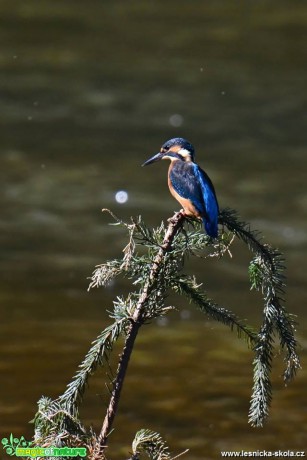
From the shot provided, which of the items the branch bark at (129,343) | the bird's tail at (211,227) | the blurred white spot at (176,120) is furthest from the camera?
the blurred white spot at (176,120)

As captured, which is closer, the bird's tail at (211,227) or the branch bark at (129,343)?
the branch bark at (129,343)

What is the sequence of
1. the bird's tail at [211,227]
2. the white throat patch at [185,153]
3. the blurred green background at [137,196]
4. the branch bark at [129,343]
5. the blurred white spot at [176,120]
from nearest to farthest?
the branch bark at [129,343], the bird's tail at [211,227], the white throat patch at [185,153], the blurred green background at [137,196], the blurred white spot at [176,120]

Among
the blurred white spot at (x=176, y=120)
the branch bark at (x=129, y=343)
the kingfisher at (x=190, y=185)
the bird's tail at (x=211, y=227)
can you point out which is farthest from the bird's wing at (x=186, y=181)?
the blurred white spot at (x=176, y=120)

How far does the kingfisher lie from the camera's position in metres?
1.40

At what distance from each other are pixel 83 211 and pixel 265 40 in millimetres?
1840

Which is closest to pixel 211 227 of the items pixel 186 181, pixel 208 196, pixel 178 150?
pixel 208 196

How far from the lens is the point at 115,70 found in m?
5.84

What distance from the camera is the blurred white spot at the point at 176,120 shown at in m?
5.41

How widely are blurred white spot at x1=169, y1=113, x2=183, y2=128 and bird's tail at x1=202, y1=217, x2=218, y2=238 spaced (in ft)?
13.3

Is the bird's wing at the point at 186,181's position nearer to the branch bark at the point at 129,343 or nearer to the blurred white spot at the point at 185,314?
the branch bark at the point at 129,343

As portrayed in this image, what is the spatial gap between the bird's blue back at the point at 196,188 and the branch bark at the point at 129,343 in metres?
0.13

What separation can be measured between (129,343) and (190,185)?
542 mm

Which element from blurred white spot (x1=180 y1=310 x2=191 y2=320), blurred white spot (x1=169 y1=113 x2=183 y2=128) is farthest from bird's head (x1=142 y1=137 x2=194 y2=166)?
blurred white spot (x1=169 y1=113 x2=183 y2=128)

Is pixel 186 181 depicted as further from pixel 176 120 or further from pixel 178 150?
pixel 176 120
